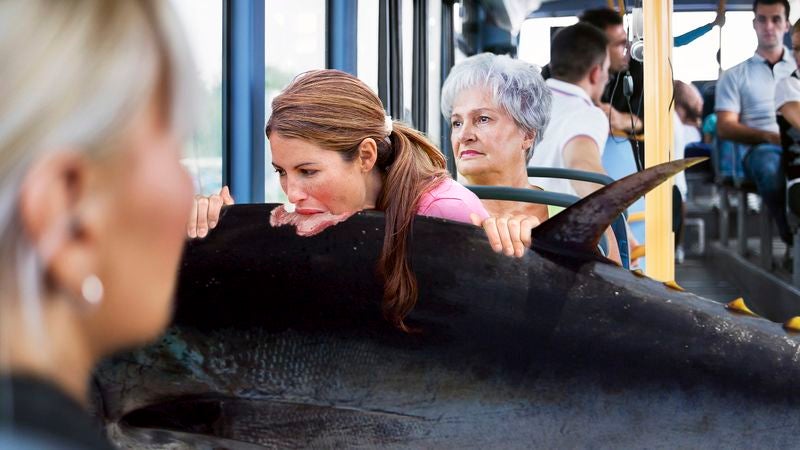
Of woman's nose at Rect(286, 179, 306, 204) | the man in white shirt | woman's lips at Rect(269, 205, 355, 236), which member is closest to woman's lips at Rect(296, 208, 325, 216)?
woman's lips at Rect(269, 205, 355, 236)

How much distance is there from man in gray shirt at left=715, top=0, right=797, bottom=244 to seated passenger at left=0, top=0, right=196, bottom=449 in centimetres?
401

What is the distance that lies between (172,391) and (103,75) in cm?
83

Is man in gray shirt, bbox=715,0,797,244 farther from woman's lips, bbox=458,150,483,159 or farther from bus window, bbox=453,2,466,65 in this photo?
woman's lips, bbox=458,150,483,159

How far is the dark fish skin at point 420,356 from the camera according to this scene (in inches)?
40.6

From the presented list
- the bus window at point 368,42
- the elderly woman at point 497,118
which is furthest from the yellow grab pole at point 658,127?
the bus window at point 368,42

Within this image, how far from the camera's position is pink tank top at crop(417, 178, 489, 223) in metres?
1.28

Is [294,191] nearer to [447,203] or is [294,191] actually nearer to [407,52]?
[447,203]

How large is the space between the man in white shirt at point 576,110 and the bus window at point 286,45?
69 centimetres

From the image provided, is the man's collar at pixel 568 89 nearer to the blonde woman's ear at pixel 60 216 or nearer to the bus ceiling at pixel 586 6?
the bus ceiling at pixel 586 6

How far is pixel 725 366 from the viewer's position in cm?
100

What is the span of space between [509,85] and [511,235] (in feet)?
3.33

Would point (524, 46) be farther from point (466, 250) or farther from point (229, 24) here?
point (466, 250)

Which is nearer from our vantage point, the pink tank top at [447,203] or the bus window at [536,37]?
the pink tank top at [447,203]

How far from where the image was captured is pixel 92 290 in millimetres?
309
